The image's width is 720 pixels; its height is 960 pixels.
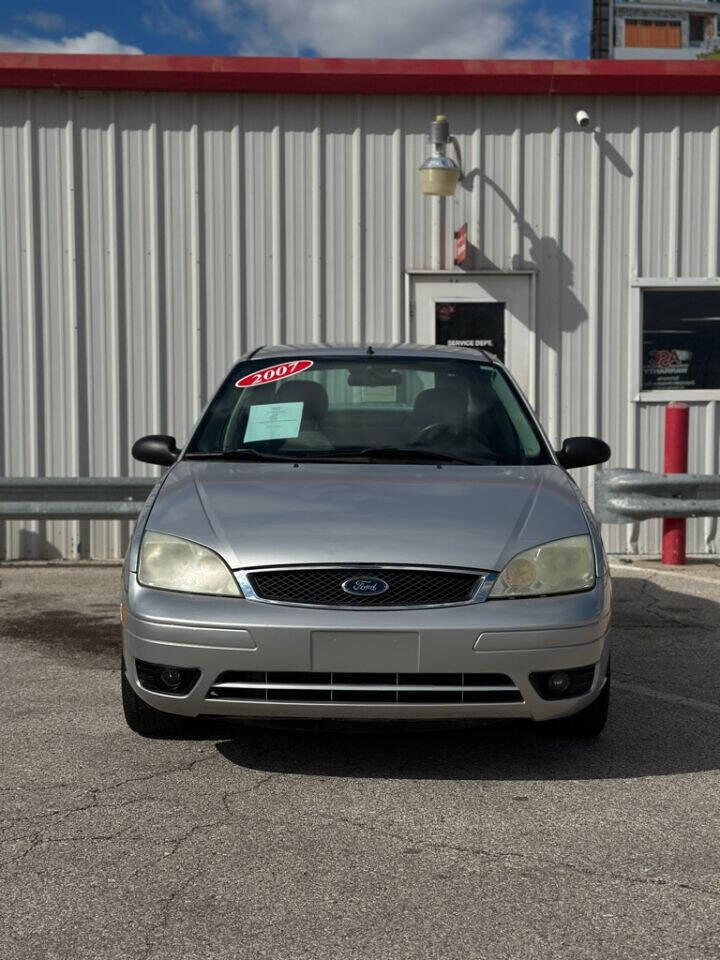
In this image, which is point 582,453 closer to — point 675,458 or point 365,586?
point 365,586

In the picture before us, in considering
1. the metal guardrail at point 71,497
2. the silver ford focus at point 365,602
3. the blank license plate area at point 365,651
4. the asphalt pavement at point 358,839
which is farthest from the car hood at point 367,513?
the metal guardrail at point 71,497

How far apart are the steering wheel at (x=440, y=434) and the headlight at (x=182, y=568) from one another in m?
1.40

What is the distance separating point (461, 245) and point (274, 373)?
4.31 m

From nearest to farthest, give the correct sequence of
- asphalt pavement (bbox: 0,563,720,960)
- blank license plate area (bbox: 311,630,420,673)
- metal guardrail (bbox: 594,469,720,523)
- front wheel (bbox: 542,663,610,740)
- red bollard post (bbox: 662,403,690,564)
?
asphalt pavement (bbox: 0,563,720,960)
blank license plate area (bbox: 311,630,420,673)
front wheel (bbox: 542,663,610,740)
metal guardrail (bbox: 594,469,720,523)
red bollard post (bbox: 662,403,690,564)

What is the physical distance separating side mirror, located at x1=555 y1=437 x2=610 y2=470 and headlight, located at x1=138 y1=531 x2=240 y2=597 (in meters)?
1.94

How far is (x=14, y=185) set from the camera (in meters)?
9.55

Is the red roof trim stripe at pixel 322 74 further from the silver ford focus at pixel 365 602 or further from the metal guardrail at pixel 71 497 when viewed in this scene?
the silver ford focus at pixel 365 602

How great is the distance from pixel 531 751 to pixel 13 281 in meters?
6.76

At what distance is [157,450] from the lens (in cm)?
538

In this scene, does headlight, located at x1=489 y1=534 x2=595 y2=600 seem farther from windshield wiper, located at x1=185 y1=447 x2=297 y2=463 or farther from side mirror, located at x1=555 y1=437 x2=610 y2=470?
windshield wiper, located at x1=185 y1=447 x2=297 y2=463

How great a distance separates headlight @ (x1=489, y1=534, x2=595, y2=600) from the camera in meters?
3.97

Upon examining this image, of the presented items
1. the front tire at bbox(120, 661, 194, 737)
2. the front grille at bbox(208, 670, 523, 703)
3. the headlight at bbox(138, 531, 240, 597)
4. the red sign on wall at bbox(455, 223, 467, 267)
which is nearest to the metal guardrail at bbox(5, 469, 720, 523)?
the red sign on wall at bbox(455, 223, 467, 267)

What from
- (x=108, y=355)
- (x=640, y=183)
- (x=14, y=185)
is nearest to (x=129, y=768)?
(x=108, y=355)

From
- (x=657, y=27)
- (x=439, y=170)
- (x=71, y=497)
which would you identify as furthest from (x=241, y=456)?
(x=657, y=27)
